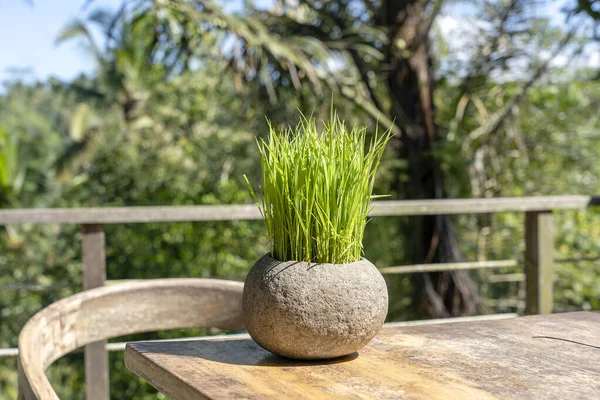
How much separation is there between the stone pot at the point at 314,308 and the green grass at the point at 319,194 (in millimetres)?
30

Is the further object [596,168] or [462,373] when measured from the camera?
[596,168]

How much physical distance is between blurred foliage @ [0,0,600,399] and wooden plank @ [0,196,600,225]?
5.31 feet

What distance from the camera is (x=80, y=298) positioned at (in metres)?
1.14

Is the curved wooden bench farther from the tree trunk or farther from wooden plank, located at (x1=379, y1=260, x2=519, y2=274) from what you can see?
the tree trunk

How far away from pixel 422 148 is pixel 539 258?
248 centimetres

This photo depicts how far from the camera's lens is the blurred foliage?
4238 mm

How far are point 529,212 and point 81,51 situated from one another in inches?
468

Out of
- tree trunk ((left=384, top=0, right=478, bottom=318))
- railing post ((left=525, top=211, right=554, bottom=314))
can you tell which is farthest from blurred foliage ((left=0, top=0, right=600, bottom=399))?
railing post ((left=525, top=211, right=554, bottom=314))

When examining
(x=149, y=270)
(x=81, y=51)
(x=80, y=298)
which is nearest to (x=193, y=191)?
(x=149, y=270)

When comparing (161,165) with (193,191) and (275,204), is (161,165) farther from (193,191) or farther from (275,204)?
(275,204)

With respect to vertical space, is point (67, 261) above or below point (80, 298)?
below

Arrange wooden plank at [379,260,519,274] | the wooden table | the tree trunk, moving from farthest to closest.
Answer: the tree trunk, wooden plank at [379,260,519,274], the wooden table

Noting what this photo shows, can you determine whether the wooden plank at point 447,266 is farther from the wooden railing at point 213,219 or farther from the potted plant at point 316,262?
the potted plant at point 316,262

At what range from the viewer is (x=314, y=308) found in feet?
2.95
